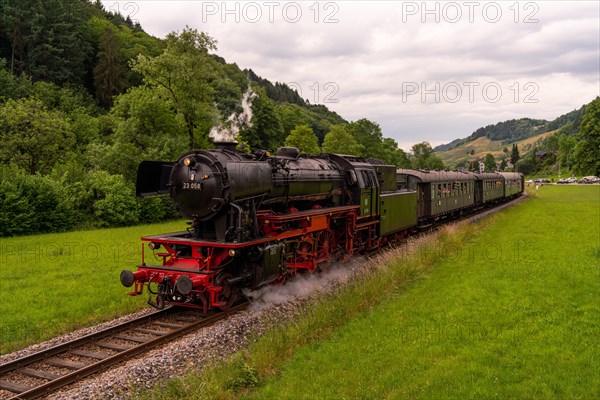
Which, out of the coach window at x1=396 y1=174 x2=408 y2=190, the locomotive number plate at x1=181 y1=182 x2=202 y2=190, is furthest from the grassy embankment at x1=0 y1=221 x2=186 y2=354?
the coach window at x1=396 y1=174 x2=408 y2=190

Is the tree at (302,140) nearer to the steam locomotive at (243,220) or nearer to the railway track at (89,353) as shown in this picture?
the steam locomotive at (243,220)

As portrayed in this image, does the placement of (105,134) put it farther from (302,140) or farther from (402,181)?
(402,181)

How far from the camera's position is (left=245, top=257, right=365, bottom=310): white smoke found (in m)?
10.6

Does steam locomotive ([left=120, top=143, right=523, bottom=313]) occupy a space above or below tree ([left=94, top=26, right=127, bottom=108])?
below

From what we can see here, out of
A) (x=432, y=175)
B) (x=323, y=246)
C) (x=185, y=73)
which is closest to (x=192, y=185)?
(x=323, y=246)

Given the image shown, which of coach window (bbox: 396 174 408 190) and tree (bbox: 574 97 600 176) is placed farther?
tree (bbox: 574 97 600 176)

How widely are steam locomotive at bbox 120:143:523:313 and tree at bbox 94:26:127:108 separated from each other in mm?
57536

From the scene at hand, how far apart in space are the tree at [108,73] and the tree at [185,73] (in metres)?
35.4

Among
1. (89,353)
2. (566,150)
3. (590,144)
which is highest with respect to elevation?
(566,150)

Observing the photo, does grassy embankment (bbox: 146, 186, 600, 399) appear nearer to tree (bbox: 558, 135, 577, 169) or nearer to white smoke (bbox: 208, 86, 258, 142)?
white smoke (bbox: 208, 86, 258, 142)

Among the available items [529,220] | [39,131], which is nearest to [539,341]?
[529,220]

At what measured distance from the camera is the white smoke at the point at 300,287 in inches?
419

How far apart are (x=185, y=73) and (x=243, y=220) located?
2378 cm

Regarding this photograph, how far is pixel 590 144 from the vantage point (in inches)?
2421
